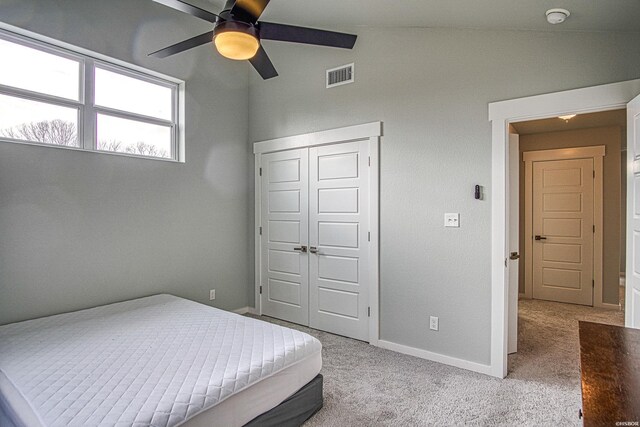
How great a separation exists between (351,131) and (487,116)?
1278 millimetres

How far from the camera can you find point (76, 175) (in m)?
2.95

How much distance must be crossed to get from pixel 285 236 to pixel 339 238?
792mm

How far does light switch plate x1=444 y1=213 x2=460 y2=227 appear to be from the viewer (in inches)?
117

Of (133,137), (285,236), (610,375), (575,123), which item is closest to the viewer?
(610,375)

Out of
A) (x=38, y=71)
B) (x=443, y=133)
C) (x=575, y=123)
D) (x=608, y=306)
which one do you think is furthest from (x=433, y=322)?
(x=38, y=71)

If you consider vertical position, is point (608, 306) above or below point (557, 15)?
below

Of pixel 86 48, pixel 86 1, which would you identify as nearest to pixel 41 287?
pixel 86 48

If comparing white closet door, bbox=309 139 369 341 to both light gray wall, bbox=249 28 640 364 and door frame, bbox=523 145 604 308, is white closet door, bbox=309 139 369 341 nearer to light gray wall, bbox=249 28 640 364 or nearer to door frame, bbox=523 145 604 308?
light gray wall, bbox=249 28 640 364

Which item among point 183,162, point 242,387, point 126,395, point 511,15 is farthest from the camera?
point 183,162

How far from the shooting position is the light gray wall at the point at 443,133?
2.59 meters

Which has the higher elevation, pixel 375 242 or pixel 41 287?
pixel 375 242

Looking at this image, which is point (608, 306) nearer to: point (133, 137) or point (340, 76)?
point (340, 76)

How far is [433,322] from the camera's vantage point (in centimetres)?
310

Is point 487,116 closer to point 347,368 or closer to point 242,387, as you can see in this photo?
point 347,368
